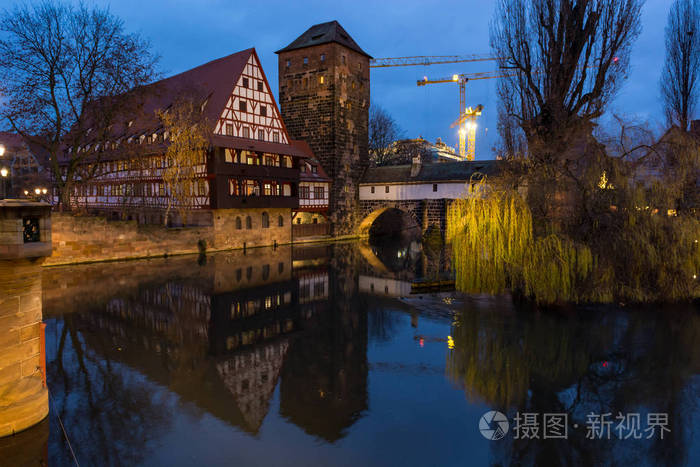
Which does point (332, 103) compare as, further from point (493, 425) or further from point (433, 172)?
point (493, 425)

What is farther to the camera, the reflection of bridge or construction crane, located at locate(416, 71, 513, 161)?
construction crane, located at locate(416, 71, 513, 161)

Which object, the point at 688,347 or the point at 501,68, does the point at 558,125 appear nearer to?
the point at 501,68

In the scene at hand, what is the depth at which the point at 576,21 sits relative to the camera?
14.2m

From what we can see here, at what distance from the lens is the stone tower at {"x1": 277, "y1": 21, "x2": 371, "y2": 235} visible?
1346 inches

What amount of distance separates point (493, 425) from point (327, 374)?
3070mm

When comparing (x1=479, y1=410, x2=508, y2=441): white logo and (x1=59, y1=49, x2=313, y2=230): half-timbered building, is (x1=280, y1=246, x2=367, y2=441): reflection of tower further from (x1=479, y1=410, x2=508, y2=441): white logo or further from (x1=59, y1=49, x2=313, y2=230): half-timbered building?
(x1=59, y1=49, x2=313, y2=230): half-timbered building

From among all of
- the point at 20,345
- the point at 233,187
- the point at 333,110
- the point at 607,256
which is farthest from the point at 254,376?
the point at 333,110

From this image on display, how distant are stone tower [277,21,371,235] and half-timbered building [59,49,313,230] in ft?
16.5

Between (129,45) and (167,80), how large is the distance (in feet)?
40.2

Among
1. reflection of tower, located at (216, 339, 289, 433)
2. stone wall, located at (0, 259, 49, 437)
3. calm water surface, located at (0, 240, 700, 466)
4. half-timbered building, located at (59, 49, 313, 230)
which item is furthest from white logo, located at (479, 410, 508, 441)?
half-timbered building, located at (59, 49, 313, 230)

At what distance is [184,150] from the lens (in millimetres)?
23828

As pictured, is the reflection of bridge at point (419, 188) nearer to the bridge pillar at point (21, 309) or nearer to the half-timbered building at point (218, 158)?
the half-timbered building at point (218, 158)

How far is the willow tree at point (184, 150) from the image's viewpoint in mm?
23781

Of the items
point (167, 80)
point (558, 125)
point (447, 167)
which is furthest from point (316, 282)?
point (167, 80)
